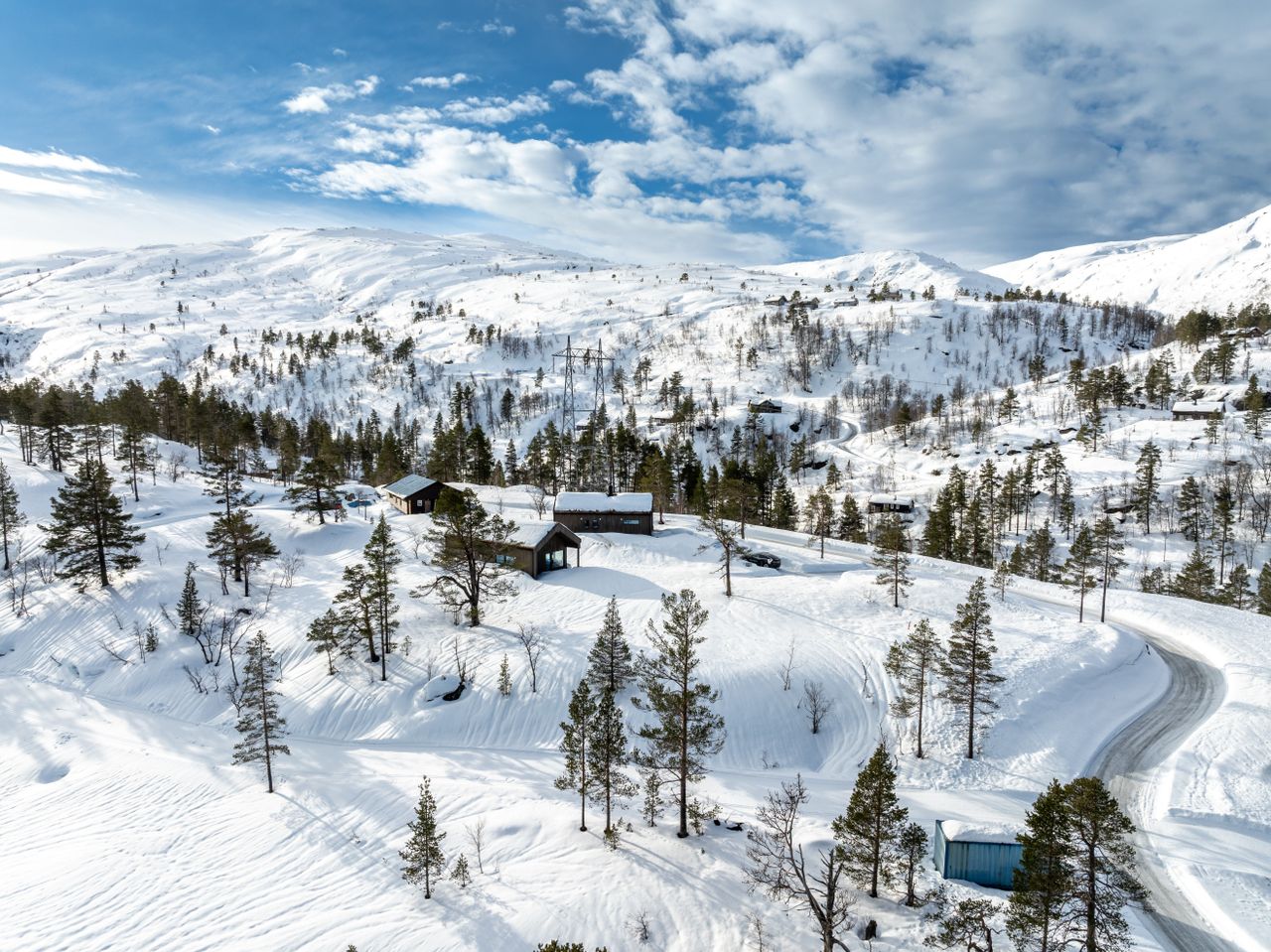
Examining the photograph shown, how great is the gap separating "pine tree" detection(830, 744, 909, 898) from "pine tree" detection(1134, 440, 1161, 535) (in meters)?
85.7

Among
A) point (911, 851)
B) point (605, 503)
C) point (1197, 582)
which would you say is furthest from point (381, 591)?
point (1197, 582)

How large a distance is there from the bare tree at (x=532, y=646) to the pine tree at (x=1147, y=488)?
3341 inches

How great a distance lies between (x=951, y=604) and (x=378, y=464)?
7947 cm

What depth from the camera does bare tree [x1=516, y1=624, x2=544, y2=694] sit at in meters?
35.6

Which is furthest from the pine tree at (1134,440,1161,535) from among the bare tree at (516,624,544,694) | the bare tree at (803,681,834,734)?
the bare tree at (516,624,544,694)

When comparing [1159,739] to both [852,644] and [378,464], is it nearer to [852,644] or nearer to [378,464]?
[852,644]

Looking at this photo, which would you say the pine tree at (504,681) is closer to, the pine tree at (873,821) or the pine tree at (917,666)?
the pine tree at (917,666)

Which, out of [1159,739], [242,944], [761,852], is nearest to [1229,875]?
[1159,739]

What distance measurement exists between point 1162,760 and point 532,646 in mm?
33891

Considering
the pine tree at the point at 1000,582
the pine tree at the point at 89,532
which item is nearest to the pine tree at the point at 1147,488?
the pine tree at the point at 1000,582

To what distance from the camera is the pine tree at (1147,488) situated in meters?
78.9

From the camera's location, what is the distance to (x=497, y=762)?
30.4 metres

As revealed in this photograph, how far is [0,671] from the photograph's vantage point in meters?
39.9

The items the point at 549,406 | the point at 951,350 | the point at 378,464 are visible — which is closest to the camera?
the point at 378,464
